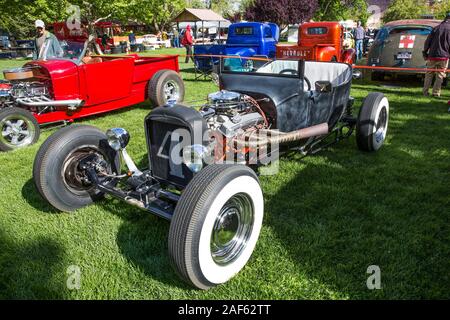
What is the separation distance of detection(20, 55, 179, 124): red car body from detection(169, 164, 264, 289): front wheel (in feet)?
16.1

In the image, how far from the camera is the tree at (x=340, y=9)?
44.5 meters

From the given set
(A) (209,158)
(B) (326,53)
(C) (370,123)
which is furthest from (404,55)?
(A) (209,158)

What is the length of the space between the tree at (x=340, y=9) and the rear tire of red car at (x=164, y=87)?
42464 millimetres

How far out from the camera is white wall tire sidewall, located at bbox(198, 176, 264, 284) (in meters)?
2.21

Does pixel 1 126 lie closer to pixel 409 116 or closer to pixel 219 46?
pixel 409 116

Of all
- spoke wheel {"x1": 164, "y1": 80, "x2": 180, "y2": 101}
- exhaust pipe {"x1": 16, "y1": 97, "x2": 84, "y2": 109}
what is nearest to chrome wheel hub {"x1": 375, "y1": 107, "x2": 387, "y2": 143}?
spoke wheel {"x1": 164, "y1": 80, "x2": 180, "y2": 101}

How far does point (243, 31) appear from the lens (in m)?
12.3

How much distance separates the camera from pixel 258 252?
2.82m

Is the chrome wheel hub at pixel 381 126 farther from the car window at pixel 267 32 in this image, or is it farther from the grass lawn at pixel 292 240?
the car window at pixel 267 32

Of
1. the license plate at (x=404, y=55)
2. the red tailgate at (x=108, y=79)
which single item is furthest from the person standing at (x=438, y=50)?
the red tailgate at (x=108, y=79)

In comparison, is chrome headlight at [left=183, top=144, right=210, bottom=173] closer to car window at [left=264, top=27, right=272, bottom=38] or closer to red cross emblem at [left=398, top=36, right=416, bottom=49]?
red cross emblem at [left=398, top=36, right=416, bottom=49]

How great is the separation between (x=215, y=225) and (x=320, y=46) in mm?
9769

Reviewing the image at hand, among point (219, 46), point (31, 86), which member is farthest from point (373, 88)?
point (31, 86)

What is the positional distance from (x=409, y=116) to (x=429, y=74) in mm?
2394
